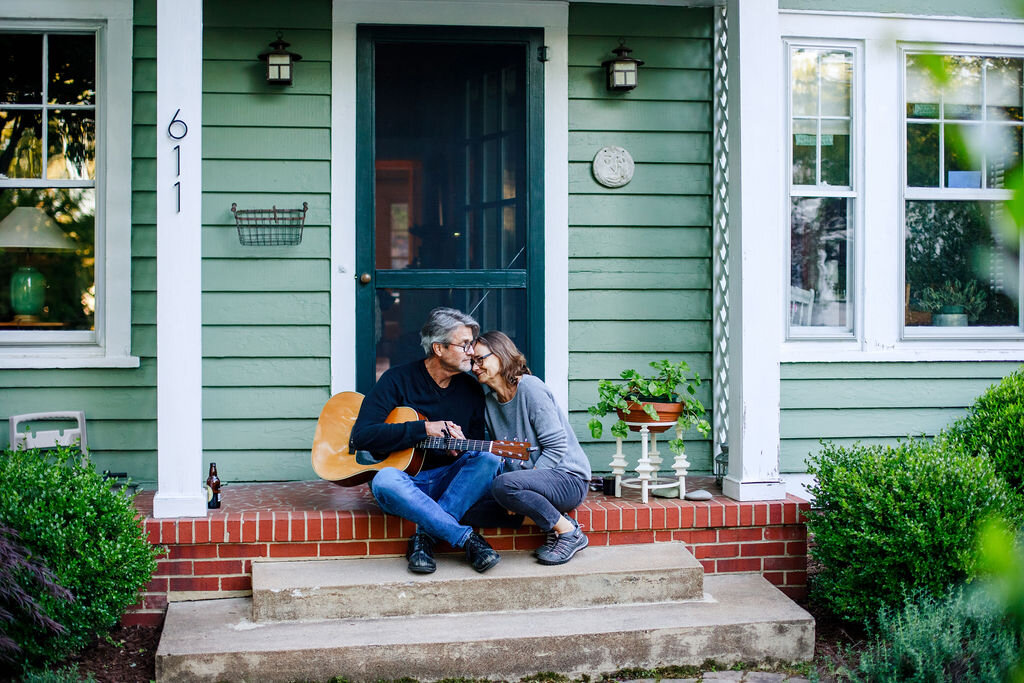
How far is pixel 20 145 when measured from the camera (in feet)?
15.2

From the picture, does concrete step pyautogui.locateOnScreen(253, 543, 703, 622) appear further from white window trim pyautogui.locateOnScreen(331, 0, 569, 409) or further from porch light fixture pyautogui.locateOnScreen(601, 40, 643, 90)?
porch light fixture pyautogui.locateOnScreen(601, 40, 643, 90)

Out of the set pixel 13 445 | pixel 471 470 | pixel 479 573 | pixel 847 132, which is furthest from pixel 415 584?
pixel 847 132

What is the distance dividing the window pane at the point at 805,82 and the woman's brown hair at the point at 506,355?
2.32m

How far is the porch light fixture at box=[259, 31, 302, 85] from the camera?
178 inches

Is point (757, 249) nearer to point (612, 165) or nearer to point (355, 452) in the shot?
point (612, 165)

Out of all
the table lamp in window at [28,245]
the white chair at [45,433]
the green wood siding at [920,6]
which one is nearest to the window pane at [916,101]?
the green wood siding at [920,6]

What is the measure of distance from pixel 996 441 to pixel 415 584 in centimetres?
291

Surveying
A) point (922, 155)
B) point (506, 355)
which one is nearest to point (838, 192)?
point (922, 155)

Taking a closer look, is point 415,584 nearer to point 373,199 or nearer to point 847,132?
point 373,199

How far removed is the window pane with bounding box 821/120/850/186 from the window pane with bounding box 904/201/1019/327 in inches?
16.9

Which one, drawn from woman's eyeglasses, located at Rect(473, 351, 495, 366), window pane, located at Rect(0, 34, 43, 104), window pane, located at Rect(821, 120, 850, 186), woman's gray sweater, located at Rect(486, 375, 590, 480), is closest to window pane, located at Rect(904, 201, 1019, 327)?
window pane, located at Rect(821, 120, 850, 186)

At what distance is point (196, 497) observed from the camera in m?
3.88

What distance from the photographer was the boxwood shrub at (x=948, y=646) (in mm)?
3049

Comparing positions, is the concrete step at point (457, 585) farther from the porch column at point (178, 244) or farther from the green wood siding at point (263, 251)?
the green wood siding at point (263, 251)
